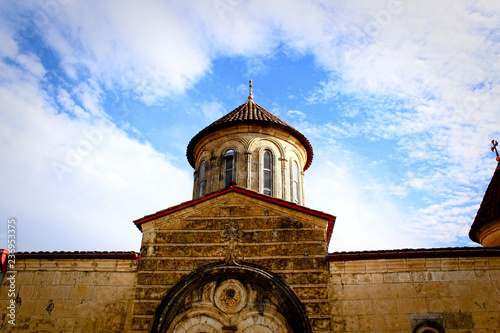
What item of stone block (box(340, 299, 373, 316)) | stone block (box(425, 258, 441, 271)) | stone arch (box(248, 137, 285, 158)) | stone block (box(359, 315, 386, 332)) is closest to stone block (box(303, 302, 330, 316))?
stone block (box(340, 299, 373, 316))

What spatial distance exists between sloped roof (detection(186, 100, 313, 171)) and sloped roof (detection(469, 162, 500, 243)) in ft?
19.6

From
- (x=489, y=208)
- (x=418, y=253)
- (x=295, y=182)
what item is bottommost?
(x=418, y=253)

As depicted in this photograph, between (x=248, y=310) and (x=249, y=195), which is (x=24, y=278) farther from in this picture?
(x=249, y=195)

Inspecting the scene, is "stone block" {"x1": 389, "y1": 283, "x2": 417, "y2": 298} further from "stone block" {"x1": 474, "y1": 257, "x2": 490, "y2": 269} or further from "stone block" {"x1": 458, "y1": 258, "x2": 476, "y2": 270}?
"stone block" {"x1": 474, "y1": 257, "x2": 490, "y2": 269}

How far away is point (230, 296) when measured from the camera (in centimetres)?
895

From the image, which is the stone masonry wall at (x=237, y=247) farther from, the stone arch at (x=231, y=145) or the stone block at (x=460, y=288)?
the stone arch at (x=231, y=145)

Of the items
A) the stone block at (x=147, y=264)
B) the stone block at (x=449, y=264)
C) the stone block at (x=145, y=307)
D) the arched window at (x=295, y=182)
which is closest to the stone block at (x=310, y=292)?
the stone block at (x=449, y=264)

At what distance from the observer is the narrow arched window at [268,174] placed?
43.1 ft

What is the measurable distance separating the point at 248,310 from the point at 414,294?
144 inches

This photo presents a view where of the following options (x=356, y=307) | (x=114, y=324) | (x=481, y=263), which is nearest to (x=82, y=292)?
(x=114, y=324)

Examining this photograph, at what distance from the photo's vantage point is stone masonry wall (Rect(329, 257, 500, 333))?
8273 millimetres

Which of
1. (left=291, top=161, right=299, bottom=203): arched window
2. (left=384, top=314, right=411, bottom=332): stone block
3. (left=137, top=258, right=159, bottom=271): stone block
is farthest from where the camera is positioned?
(left=291, top=161, right=299, bottom=203): arched window

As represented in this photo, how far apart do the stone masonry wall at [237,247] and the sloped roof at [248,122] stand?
4.55m

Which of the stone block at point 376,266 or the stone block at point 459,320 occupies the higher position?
the stone block at point 376,266
